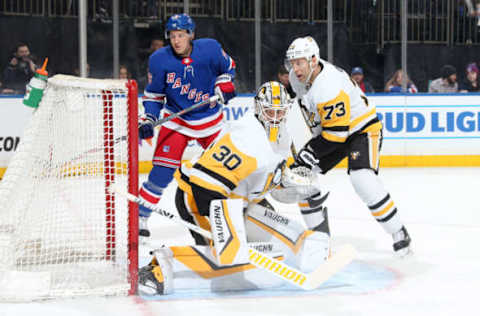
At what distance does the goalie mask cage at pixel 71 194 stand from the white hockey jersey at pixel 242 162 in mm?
280

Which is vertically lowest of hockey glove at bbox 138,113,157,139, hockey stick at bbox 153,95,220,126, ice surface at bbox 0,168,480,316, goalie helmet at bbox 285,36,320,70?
ice surface at bbox 0,168,480,316

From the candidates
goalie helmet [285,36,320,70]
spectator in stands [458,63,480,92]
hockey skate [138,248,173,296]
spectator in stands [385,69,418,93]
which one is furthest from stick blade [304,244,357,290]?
spectator in stands [458,63,480,92]

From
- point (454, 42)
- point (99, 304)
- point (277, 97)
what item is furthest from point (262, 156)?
point (454, 42)

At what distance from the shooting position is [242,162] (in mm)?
2635

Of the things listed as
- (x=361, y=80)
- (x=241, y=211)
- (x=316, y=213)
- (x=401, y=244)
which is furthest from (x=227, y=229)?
(x=361, y=80)

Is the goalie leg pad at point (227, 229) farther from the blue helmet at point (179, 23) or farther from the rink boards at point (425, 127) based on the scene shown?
the rink boards at point (425, 127)

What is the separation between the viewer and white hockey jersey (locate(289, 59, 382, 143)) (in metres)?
3.20

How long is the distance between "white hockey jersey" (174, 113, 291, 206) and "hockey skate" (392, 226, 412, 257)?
2.95 ft

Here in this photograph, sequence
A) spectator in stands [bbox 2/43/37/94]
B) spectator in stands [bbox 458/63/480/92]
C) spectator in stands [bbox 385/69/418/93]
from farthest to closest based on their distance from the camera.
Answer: spectator in stands [bbox 458/63/480/92]
spectator in stands [bbox 385/69/418/93]
spectator in stands [bbox 2/43/37/94]

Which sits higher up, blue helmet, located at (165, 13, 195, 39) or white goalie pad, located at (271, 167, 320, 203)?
blue helmet, located at (165, 13, 195, 39)

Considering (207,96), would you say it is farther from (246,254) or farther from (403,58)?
(403,58)

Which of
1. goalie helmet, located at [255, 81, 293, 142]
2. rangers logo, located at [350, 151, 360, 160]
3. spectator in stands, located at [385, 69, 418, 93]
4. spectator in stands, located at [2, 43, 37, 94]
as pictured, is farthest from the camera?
spectator in stands, located at [385, 69, 418, 93]

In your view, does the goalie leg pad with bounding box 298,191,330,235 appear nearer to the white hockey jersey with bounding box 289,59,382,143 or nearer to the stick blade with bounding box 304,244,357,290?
the white hockey jersey with bounding box 289,59,382,143

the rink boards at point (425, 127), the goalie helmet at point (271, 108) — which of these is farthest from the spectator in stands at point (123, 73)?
the goalie helmet at point (271, 108)
